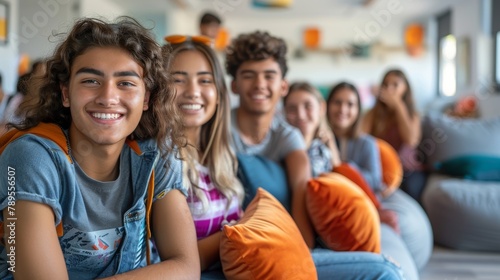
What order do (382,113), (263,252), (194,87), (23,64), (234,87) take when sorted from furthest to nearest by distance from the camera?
(23,64) → (382,113) → (234,87) → (194,87) → (263,252)

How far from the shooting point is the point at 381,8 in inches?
361

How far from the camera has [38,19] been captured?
737 cm

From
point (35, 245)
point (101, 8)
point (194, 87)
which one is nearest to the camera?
point (35, 245)

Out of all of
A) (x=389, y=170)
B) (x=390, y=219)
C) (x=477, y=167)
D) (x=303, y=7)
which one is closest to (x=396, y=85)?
(x=477, y=167)

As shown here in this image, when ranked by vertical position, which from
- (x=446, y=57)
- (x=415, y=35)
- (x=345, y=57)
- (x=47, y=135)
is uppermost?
(x=415, y=35)

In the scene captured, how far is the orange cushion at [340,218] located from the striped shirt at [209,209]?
315mm

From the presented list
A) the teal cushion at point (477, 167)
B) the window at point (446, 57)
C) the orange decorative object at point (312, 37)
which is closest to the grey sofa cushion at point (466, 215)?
the teal cushion at point (477, 167)

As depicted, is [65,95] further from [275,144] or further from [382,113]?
[382,113]

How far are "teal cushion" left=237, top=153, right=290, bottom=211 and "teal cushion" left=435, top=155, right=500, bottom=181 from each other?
227 centimetres

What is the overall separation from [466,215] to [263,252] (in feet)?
8.04

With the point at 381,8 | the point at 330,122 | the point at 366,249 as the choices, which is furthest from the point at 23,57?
the point at 366,249

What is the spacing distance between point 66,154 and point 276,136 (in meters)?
1.11

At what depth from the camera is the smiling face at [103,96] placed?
1242 mm

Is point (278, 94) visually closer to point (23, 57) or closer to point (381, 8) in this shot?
point (23, 57)
